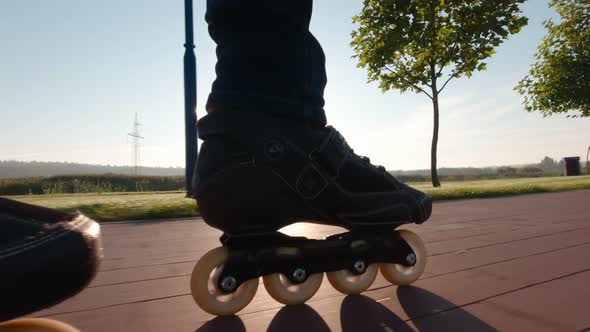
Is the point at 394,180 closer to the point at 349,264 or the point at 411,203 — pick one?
the point at 411,203

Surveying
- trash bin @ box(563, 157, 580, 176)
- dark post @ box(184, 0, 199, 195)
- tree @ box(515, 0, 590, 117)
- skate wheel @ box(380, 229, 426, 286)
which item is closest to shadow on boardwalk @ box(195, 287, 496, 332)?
skate wheel @ box(380, 229, 426, 286)

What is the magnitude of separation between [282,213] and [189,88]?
438 centimetres

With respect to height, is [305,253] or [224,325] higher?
[305,253]

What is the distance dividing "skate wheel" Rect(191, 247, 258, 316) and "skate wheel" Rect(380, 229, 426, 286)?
17.1 inches

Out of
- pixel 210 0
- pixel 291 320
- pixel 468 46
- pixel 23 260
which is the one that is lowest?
pixel 291 320

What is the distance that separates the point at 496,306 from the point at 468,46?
34.6ft

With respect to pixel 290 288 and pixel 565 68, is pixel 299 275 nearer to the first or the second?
pixel 290 288

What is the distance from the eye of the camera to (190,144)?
16.5 feet

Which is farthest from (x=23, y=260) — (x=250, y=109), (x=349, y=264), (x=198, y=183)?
(x=349, y=264)

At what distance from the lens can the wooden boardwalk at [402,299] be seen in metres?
0.88

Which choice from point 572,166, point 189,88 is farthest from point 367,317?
point 572,166

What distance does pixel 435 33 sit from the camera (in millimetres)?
10047

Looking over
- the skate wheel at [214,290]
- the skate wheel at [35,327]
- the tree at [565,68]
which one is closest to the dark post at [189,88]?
the skate wheel at [214,290]

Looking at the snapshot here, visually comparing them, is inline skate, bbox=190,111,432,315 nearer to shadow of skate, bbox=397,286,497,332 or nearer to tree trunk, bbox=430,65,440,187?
shadow of skate, bbox=397,286,497,332
